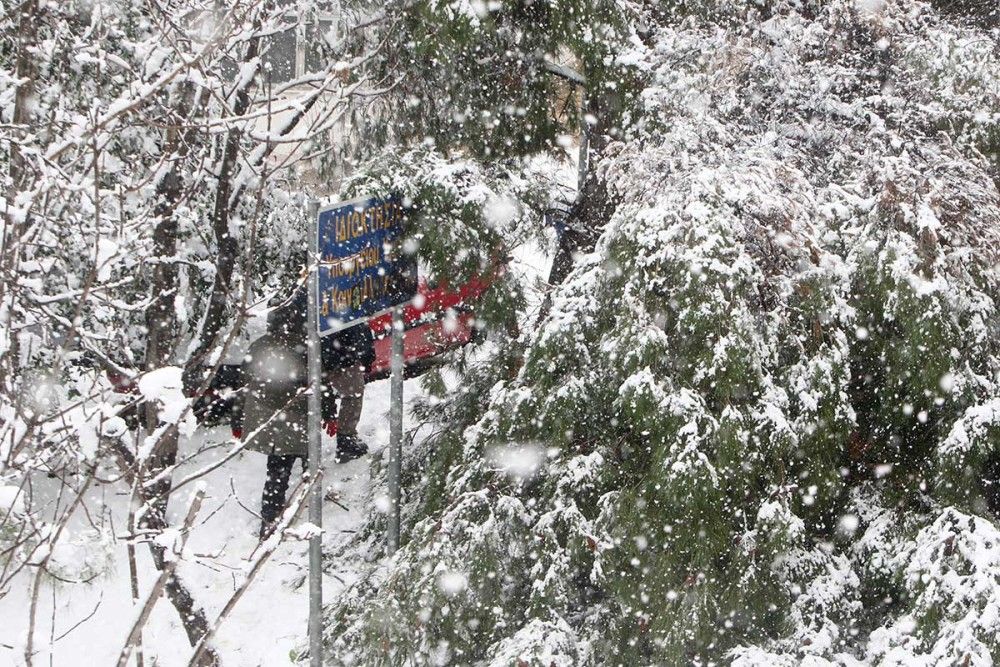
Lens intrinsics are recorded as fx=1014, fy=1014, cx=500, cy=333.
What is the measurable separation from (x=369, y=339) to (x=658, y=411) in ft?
9.84

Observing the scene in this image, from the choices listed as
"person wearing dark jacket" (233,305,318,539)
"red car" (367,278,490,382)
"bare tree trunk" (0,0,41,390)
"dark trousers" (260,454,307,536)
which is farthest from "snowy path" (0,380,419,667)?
"bare tree trunk" (0,0,41,390)

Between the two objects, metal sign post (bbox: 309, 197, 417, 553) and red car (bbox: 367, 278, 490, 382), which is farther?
red car (bbox: 367, 278, 490, 382)

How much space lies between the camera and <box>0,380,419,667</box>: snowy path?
21.9 feet

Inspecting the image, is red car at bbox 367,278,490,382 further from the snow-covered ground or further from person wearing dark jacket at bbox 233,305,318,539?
person wearing dark jacket at bbox 233,305,318,539

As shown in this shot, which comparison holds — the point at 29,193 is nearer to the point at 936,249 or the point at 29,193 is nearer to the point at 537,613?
the point at 537,613

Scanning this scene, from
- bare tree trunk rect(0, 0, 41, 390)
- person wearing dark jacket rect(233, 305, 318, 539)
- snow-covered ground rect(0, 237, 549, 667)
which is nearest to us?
bare tree trunk rect(0, 0, 41, 390)

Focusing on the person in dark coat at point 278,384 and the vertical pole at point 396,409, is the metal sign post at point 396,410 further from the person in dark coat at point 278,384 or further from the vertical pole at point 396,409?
the person in dark coat at point 278,384

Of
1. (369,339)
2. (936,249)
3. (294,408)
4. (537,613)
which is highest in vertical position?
(369,339)

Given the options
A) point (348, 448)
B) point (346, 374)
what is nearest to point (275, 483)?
point (346, 374)

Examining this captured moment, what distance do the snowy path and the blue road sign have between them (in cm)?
222

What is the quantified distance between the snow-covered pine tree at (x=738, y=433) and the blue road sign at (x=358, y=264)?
3.36 feet

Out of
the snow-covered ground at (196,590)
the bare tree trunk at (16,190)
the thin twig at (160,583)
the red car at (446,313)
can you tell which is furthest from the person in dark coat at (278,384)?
the thin twig at (160,583)

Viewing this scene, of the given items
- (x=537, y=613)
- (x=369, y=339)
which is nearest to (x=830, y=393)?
(x=537, y=613)

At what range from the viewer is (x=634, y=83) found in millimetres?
6246
